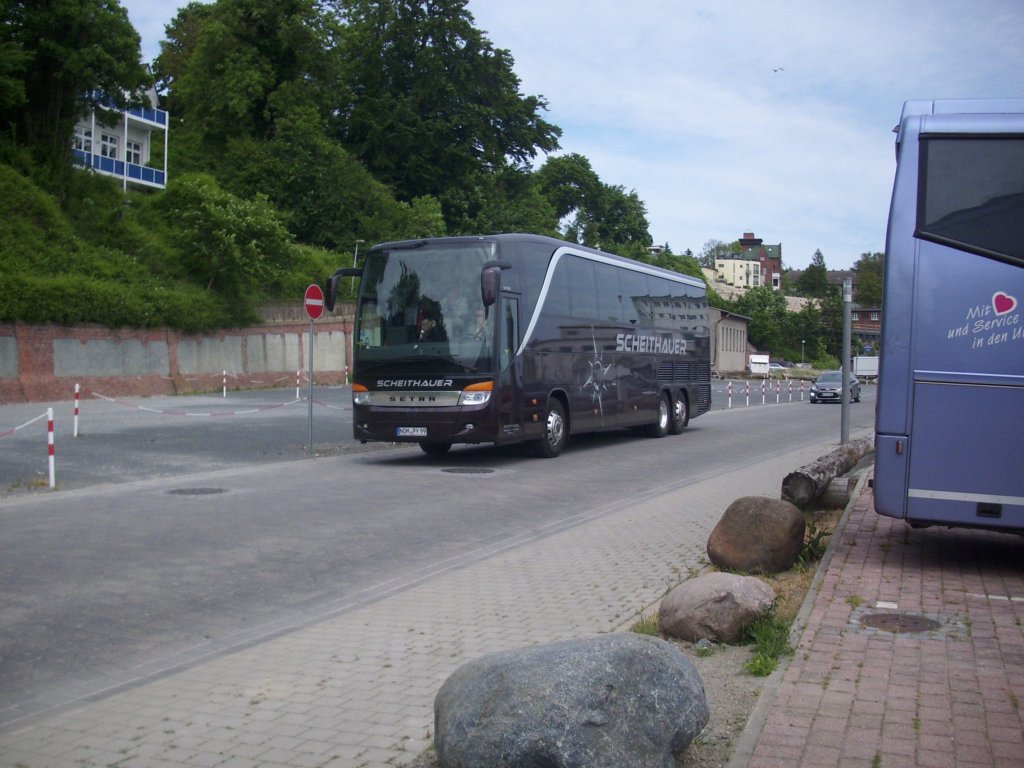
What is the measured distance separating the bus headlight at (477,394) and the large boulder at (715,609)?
33.3 feet

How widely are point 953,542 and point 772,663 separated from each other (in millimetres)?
4851

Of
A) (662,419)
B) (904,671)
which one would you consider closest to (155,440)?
(662,419)

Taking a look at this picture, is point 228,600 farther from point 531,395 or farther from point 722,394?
point 722,394

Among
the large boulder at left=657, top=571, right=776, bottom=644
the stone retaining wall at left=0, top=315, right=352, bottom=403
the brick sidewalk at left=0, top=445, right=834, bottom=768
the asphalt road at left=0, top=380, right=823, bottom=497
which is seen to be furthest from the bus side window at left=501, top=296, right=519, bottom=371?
the stone retaining wall at left=0, top=315, right=352, bottom=403

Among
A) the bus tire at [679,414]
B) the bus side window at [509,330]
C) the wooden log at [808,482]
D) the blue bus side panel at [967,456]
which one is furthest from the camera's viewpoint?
the bus tire at [679,414]

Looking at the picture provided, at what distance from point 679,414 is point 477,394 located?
385 inches

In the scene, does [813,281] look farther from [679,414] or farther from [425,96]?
[679,414]

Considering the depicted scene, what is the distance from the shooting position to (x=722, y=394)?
52719 mm

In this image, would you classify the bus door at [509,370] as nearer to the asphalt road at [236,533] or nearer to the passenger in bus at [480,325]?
the passenger in bus at [480,325]

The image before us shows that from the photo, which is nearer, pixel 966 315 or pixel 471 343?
pixel 966 315

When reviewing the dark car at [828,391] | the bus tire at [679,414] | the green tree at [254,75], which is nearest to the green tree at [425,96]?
the green tree at [254,75]

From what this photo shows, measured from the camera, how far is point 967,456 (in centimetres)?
800

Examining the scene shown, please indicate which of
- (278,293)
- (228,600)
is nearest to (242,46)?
(278,293)

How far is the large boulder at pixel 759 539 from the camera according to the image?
825cm
